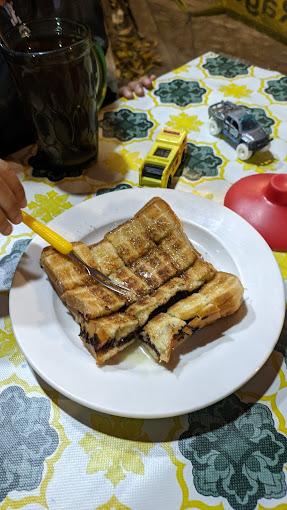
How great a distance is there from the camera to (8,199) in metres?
0.92

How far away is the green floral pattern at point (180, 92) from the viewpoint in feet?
5.02

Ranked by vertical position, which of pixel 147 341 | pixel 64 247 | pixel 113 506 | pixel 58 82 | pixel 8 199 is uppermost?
pixel 58 82

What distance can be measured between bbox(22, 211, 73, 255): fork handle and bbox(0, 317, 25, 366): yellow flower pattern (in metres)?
0.21

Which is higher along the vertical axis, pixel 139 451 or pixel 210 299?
pixel 210 299

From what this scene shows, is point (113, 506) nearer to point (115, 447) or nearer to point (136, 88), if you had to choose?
point (115, 447)

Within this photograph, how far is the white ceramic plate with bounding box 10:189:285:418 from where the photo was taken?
2.43 feet

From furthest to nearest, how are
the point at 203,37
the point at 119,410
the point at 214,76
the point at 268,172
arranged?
the point at 203,37, the point at 214,76, the point at 268,172, the point at 119,410

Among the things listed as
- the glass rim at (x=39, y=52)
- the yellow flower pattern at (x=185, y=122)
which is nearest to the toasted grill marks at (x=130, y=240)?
the glass rim at (x=39, y=52)

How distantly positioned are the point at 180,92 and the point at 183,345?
104 centimetres

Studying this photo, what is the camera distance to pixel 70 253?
0.95 metres

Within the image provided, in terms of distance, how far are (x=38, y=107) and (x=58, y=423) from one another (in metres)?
0.77

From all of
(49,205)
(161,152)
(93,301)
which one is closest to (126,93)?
(161,152)

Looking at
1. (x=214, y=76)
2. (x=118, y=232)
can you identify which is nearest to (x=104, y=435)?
(x=118, y=232)

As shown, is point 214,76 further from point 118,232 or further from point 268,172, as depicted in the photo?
point 118,232
